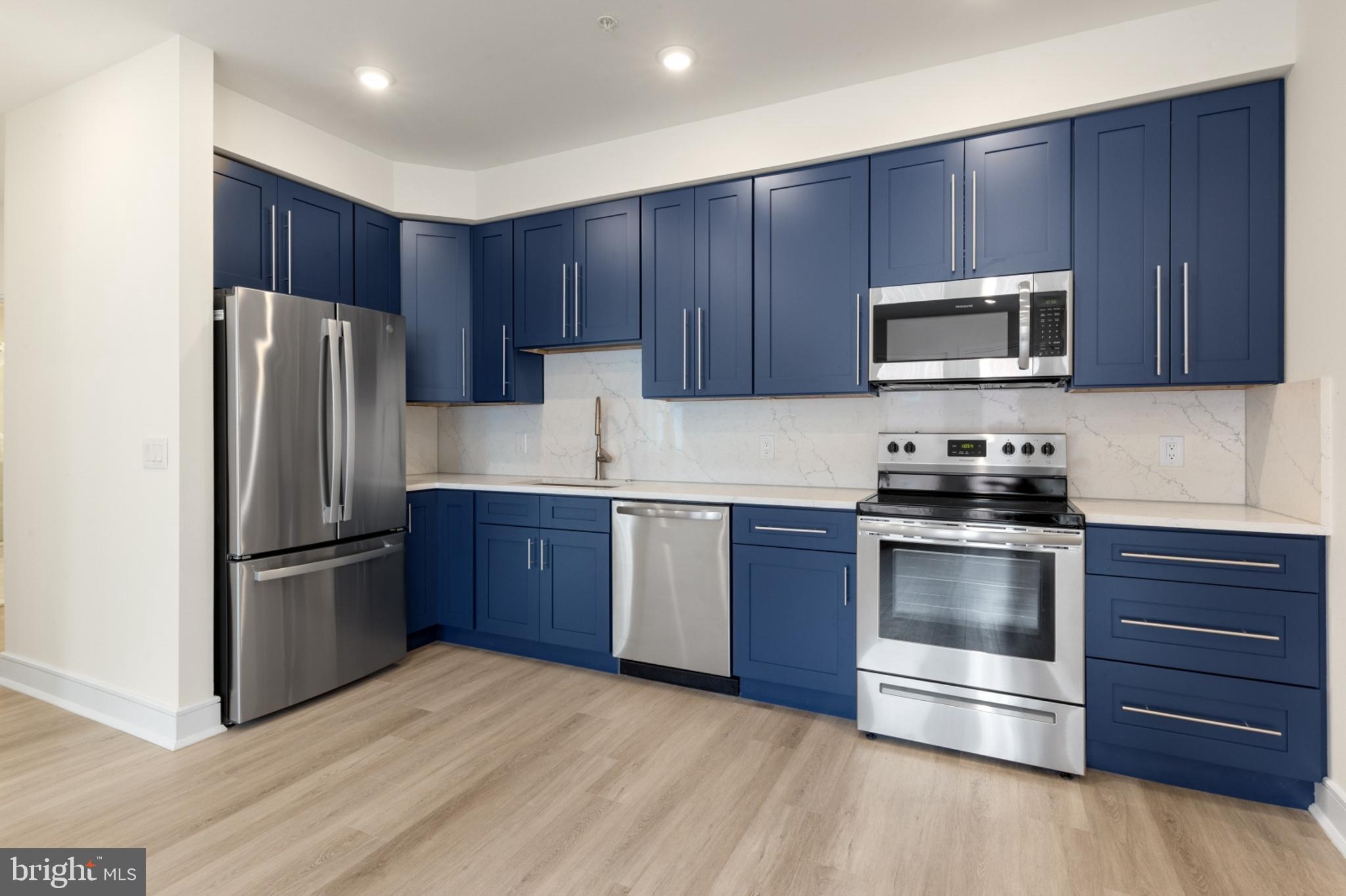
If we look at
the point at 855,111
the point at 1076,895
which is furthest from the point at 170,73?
the point at 1076,895

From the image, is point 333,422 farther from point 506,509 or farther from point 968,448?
point 968,448

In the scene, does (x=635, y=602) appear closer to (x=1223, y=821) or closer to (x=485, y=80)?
(x=1223, y=821)

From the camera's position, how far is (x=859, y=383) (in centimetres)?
304

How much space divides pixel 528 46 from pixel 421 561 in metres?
2.61

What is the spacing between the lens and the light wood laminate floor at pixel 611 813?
1.84 m

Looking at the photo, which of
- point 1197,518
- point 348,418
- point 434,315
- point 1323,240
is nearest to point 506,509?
point 348,418

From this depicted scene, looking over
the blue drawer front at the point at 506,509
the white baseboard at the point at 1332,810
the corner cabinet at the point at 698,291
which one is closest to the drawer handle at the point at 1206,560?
the white baseboard at the point at 1332,810

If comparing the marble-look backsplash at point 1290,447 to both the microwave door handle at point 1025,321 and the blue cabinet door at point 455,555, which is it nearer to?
the microwave door handle at point 1025,321

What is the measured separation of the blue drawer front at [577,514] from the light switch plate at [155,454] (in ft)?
5.29

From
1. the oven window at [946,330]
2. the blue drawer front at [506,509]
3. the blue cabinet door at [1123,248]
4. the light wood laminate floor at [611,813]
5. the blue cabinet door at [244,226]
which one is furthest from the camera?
the blue drawer front at [506,509]

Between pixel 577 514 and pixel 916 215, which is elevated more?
pixel 916 215

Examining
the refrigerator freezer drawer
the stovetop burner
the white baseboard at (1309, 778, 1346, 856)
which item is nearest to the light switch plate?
the refrigerator freezer drawer

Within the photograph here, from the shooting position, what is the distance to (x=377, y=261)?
12.5ft

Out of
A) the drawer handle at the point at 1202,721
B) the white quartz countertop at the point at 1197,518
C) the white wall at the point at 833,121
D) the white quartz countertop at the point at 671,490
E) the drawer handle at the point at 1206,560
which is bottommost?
the drawer handle at the point at 1202,721
